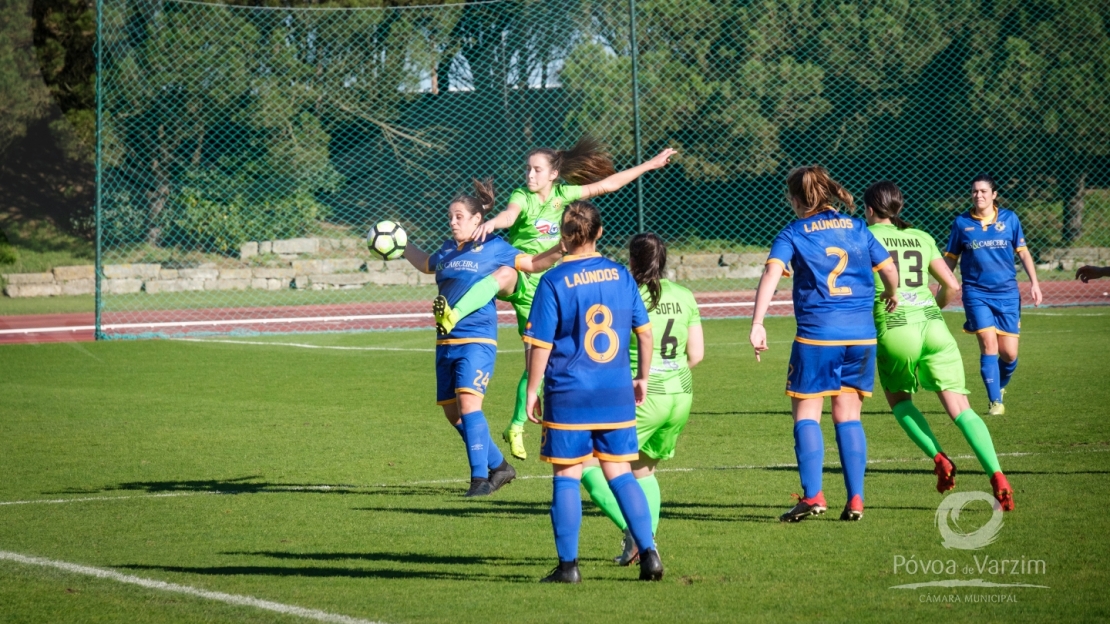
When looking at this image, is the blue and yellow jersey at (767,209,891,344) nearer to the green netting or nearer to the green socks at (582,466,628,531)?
the green socks at (582,466,628,531)

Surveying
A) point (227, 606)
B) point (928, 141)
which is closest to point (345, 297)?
point (928, 141)

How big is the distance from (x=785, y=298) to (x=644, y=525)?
19.9 metres

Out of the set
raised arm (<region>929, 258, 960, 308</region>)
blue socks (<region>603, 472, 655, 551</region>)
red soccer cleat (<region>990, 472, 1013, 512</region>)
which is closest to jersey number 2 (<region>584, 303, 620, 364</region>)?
blue socks (<region>603, 472, 655, 551</region>)

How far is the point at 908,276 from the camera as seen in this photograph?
7.27 metres

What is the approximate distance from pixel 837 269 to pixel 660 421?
54.2 inches

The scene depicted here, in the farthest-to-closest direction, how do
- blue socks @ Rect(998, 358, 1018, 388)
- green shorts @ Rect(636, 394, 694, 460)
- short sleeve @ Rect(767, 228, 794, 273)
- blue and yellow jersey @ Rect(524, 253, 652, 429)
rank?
blue socks @ Rect(998, 358, 1018, 388)
short sleeve @ Rect(767, 228, 794, 273)
green shorts @ Rect(636, 394, 694, 460)
blue and yellow jersey @ Rect(524, 253, 652, 429)

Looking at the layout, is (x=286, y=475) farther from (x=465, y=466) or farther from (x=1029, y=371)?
(x=1029, y=371)

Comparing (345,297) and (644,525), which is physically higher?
(345,297)

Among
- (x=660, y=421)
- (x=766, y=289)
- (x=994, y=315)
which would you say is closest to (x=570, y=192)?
(x=766, y=289)

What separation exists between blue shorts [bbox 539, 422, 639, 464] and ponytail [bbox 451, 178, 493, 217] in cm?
270

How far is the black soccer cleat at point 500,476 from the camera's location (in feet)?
25.7

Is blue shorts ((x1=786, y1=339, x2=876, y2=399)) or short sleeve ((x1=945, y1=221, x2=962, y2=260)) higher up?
short sleeve ((x1=945, y1=221, x2=962, y2=260))

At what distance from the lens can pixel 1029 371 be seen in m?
13.5

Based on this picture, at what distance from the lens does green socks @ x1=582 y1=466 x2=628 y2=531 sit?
568 cm
